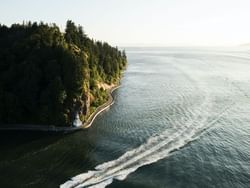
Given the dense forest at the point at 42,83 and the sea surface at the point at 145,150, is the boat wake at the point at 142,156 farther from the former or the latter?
the dense forest at the point at 42,83

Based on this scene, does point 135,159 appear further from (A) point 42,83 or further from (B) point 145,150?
(A) point 42,83

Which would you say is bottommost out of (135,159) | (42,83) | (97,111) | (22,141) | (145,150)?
(22,141)

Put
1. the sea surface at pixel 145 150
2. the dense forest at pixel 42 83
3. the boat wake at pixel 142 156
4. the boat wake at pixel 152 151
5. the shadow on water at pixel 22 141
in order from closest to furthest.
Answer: the boat wake at pixel 142 156 < the boat wake at pixel 152 151 < the sea surface at pixel 145 150 < the shadow on water at pixel 22 141 < the dense forest at pixel 42 83

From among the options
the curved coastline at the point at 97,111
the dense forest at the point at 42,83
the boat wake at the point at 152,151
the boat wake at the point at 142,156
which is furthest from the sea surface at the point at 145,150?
the dense forest at the point at 42,83

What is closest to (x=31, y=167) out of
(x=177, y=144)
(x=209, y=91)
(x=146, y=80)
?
(x=177, y=144)

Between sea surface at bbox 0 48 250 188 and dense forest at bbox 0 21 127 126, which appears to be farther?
dense forest at bbox 0 21 127 126

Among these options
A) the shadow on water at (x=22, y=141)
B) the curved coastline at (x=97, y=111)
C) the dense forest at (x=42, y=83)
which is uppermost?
the dense forest at (x=42, y=83)

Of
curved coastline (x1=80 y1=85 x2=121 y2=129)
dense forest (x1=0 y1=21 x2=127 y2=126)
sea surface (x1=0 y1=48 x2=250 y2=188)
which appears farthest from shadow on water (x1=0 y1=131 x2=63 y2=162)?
curved coastline (x1=80 y1=85 x2=121 y2=129)

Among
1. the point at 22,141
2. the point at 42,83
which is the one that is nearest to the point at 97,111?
the point at 42,83

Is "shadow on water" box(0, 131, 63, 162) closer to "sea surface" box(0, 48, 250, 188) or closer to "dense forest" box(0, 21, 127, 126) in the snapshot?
"sea surface" box(0, 48, 250, 188)
